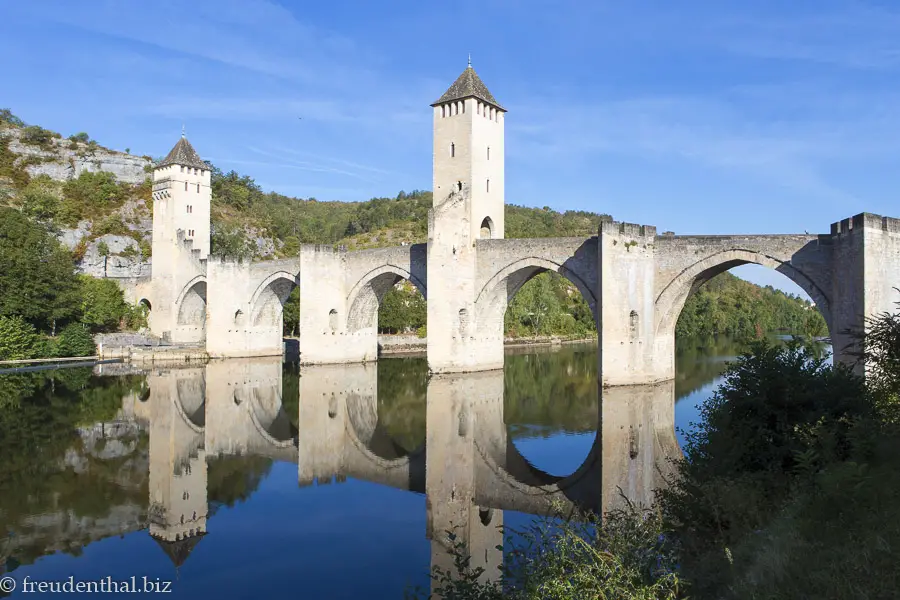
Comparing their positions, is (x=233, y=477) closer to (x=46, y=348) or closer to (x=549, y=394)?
(x=549, y=394)

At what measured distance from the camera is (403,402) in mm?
20734

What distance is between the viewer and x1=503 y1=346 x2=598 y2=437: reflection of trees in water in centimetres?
1723

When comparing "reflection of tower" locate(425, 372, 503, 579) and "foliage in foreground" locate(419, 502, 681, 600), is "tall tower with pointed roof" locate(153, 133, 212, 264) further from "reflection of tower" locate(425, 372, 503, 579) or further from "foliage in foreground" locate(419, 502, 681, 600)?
"foliage in foreground" locate(419, 502, 681, 600)

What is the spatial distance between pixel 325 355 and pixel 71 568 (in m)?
23.3

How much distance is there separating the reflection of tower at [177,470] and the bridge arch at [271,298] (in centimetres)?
1137

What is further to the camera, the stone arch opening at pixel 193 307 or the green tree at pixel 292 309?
the green tree at pixel 292 309

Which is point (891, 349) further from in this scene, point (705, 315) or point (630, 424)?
point (705, 315)

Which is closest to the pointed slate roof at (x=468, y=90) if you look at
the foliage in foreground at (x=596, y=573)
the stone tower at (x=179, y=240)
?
the stone tower at (x=179, y=240)

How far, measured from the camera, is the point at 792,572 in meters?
4.62

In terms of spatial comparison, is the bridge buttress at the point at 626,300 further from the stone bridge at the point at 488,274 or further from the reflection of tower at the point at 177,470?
the reflection of tower at the point at 177,470

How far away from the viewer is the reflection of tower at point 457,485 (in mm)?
9102

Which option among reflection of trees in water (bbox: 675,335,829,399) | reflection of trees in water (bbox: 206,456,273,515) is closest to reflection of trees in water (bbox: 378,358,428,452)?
reflection of trees in water (bbox: 206,456,273,515)

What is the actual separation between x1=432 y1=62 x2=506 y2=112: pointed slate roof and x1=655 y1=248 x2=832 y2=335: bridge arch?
10449 millimetres

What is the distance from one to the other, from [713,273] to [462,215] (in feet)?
29.0
